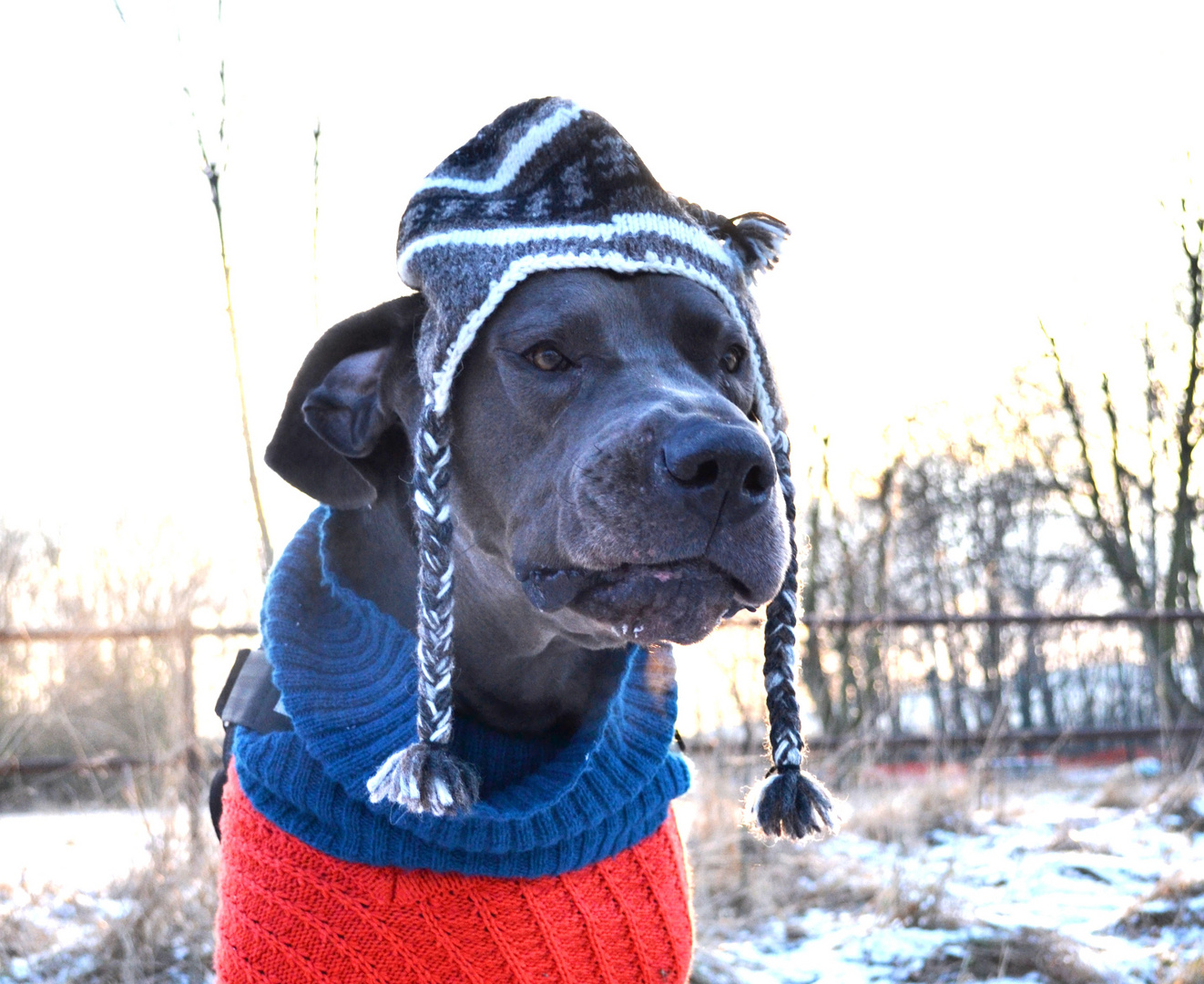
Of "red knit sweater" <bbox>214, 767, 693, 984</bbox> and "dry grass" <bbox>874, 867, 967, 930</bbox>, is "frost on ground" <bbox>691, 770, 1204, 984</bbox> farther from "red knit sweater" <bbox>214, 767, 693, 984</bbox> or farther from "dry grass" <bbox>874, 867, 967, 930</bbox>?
"red knit sweater" <bbox>214, 767, 693, 984</bbox>

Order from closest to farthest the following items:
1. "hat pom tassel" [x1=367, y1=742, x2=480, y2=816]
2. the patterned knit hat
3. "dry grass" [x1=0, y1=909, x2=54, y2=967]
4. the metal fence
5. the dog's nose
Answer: the dog's nose, "hat pom tassel" [x1=367, y1=742, x2=480, y2=816], the patterned knit hat, "dry grass" [x1=0, y1=909, x2=54, y2=967], the metal fence

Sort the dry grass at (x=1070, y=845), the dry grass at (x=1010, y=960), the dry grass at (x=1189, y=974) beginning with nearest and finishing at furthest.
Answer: the dry grass at (x=1189, y=974), the dry grass at (x=1010, y=960), the dry grass at (x=1070, y=845)

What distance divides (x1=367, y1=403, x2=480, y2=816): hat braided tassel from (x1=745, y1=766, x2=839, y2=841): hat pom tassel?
0.49 m

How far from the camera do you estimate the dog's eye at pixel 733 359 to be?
2.04 metres

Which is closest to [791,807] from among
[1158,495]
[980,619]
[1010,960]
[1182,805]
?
[1010,960]

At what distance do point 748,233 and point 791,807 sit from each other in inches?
41.5

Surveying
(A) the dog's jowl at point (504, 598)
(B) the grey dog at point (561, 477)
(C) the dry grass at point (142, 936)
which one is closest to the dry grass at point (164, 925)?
(C) the dry grass at point (142, 936)

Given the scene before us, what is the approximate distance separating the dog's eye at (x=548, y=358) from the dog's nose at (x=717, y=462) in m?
0.38

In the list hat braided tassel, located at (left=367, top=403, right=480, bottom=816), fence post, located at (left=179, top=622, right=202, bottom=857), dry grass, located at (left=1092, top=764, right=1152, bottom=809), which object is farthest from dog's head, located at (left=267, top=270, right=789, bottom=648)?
dry grass, located at (left=1092, top=764, right=1152, bottom=809)

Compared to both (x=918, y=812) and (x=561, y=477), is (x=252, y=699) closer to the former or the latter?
(x=561, y=477)

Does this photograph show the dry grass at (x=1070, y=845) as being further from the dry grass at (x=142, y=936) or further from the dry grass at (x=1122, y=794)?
the dry grass at (x=142, y=936)

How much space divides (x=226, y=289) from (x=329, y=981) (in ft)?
6.67

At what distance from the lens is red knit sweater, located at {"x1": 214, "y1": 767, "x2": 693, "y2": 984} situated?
1.83 metres

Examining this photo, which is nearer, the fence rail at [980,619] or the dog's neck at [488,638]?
the dog's neck at [488,638]
